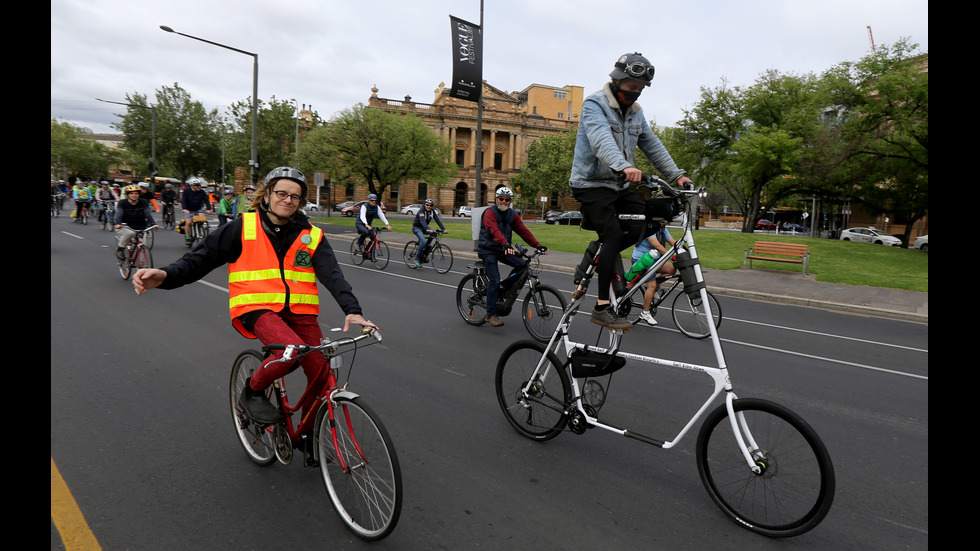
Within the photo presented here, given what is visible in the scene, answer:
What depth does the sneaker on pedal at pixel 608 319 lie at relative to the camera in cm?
358

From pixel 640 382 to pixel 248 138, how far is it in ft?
179

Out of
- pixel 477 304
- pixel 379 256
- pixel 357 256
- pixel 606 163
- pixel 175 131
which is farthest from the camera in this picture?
pixel 175 131

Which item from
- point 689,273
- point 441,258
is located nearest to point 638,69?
point 689,273

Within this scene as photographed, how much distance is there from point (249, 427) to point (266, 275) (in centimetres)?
107

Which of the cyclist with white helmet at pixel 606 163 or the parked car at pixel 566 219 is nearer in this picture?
the cyclist with white helmet at pixel 606 163

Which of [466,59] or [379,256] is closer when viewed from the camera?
[379,256]

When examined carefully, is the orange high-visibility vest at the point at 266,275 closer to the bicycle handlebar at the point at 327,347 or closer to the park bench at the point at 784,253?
the bicycle handlebar at the point at 327,347

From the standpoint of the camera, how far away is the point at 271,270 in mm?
3184

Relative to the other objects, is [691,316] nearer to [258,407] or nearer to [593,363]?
[593,363]

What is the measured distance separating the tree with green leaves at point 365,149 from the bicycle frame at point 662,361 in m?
36.1

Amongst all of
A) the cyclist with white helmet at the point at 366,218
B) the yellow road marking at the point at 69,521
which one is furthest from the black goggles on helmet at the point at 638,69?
the cyclist with white helmet at the point at 366,218

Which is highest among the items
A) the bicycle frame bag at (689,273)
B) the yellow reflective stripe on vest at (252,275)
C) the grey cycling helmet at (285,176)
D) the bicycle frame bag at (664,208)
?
the grey cycling helmet at (285,176)
